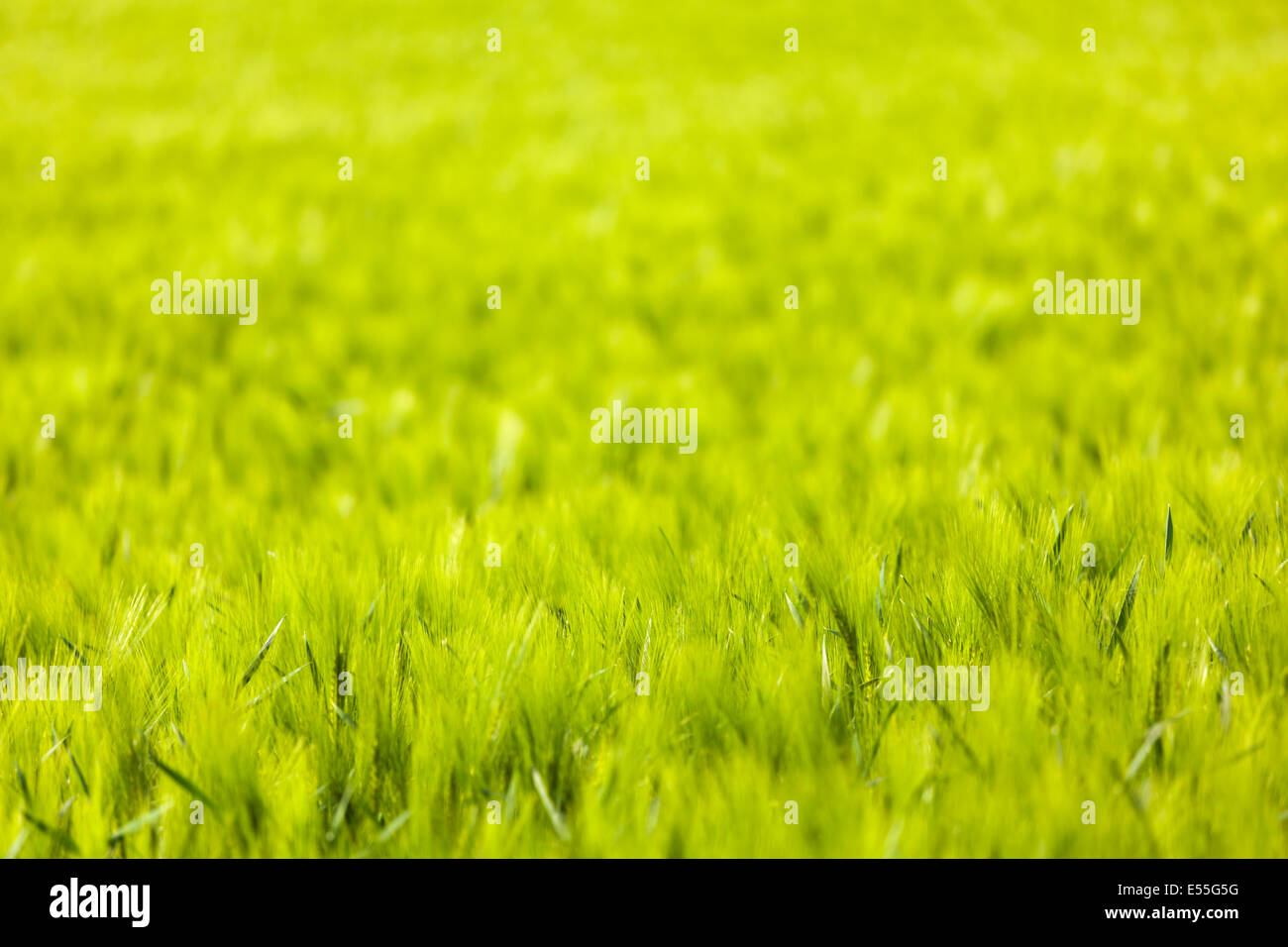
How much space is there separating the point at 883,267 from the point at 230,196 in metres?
3.81

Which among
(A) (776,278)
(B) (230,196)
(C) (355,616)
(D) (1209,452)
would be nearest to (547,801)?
(C) (355,616)

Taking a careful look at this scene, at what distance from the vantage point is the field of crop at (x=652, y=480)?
1.15m

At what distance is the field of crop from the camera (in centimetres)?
115

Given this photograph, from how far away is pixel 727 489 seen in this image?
2250 mm

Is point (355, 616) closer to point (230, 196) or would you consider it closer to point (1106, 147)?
point (230, 196)

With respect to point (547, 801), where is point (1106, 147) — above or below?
above

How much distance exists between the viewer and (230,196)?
4852 mm

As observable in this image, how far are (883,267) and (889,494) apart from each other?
7.04ft

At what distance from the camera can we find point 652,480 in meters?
2.38
